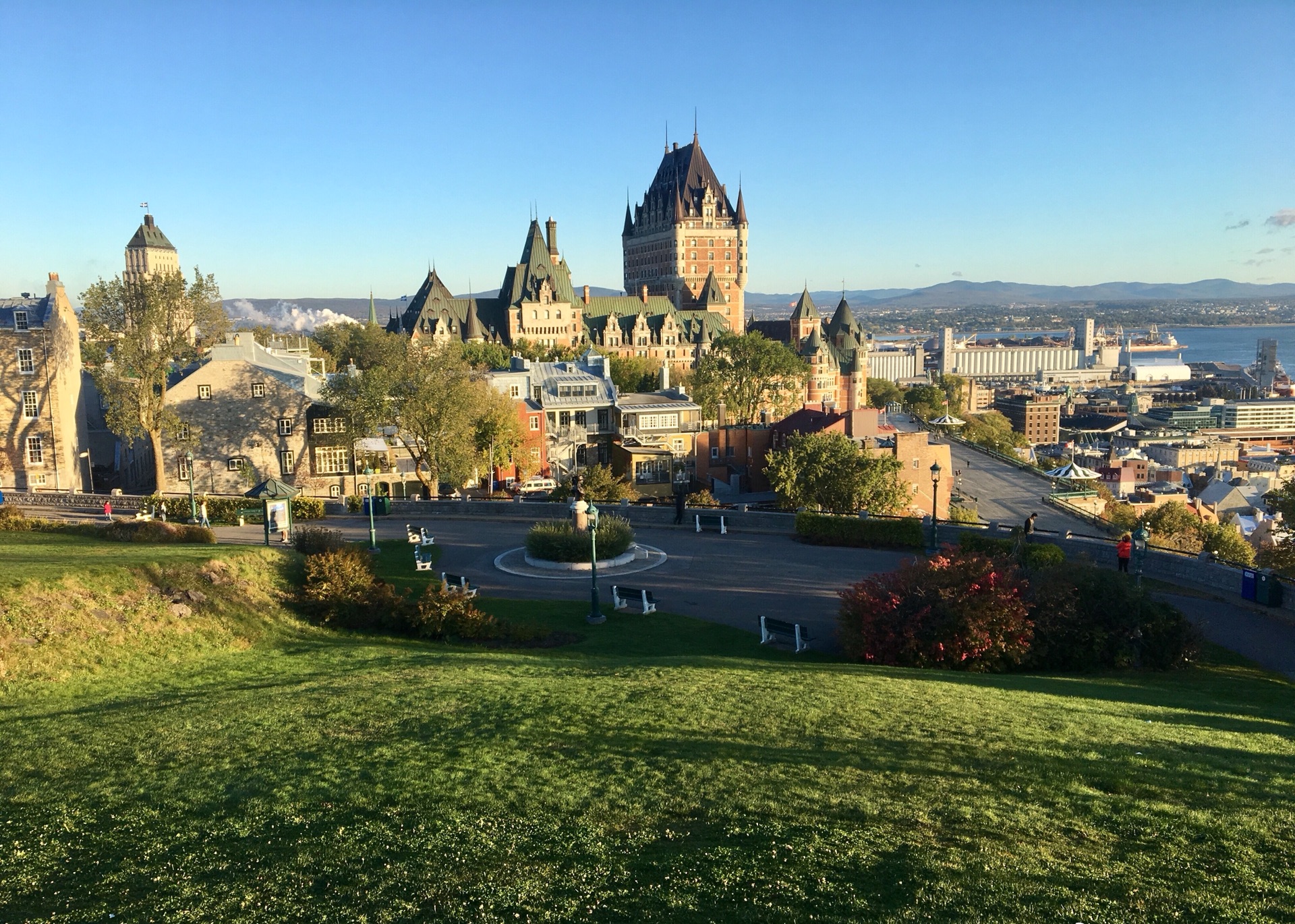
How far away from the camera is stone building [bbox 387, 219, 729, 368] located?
12700cm

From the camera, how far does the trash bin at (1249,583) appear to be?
71.4 ft

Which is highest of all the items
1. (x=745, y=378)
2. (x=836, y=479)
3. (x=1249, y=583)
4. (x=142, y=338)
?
(x=142, y=338)

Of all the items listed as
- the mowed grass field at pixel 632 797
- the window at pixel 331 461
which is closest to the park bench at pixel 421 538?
the mowed grass field at pixel 632 797

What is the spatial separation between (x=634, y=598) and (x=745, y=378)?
60536mm

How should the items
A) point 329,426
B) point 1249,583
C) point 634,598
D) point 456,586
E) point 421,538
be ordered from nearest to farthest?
point 1249,583 < point 634,598 < point 456,586 < point 421,538 < point 329,426

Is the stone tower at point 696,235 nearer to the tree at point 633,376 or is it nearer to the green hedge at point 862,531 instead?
the tree at point 633,376

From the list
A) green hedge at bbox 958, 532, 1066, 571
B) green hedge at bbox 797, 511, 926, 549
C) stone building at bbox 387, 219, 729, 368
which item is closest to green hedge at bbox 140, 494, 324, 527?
green hedge at bbox 797, 511, 926, 549

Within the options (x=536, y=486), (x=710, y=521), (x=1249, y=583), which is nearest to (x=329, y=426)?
(x=536, y=486)

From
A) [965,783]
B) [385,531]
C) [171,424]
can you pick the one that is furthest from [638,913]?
[171,424]

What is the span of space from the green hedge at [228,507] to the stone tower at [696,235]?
13254cm

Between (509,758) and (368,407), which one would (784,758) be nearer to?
(509,758)

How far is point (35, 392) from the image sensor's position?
45.1 m

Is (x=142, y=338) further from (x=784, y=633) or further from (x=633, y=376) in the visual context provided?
(x=633, y=376)

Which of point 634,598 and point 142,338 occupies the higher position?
point 142,338
